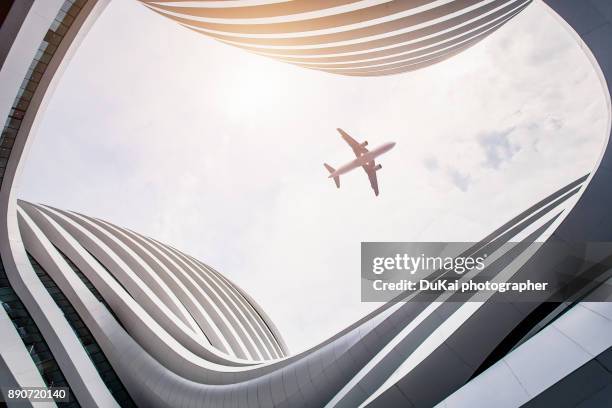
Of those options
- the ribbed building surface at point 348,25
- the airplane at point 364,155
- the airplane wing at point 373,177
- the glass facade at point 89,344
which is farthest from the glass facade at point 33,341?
A: the airplane wing at point 373,177

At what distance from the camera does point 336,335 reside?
595 inches

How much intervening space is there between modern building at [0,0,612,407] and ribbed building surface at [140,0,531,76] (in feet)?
0.41

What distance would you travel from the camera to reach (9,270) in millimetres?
15812

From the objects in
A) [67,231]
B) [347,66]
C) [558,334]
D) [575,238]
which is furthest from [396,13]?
[67,231]

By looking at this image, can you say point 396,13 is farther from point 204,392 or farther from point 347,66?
point 204,392

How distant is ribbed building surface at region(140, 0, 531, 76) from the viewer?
13.7 m

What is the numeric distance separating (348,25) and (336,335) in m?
17.9

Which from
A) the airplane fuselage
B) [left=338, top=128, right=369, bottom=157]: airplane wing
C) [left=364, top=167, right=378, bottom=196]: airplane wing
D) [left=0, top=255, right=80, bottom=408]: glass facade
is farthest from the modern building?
[left=364, top=167, right=378, bottom=196]: airplane wing

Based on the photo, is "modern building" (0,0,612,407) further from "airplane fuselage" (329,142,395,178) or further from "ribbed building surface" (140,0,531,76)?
"airplane fuselage" (329,142,395,178)

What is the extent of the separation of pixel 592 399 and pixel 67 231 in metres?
34.0

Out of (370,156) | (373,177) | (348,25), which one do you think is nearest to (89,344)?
(348,25)

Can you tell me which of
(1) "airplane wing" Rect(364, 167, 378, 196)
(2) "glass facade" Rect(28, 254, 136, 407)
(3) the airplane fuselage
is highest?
Answer: (3) the airplane fuselage

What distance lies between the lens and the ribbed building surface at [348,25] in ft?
44.8

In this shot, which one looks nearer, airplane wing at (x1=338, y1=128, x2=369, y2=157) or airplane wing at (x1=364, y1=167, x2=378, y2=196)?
Answer: airplane wing at (x1=338, y1=128, x2=369, y2=157)
